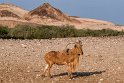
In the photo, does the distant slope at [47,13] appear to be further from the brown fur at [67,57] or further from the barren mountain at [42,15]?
the brown fur at [67,57]

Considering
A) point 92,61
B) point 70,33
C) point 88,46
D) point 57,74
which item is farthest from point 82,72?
point 70,33

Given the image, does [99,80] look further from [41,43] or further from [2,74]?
[41,43]

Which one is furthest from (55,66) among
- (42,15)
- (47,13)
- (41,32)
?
(47,13)

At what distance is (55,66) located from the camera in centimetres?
1953

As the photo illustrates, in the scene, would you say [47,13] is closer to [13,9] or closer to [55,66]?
[13,9]

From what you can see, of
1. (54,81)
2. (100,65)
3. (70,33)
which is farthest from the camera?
(70,33)

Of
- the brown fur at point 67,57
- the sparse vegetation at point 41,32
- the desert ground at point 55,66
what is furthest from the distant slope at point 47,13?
the brown fur at point 67,57

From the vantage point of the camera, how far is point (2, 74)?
699 inches

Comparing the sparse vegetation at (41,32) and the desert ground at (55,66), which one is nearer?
the desert ground at (55,66)

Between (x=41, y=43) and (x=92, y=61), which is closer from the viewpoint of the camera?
(x=92, y=61)

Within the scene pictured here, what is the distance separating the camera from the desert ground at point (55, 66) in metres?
17.3

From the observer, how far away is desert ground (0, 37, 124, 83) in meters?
17.3

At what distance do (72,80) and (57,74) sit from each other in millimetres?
1013

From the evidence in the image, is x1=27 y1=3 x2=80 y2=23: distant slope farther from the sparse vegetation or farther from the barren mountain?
the sparse vegetation
